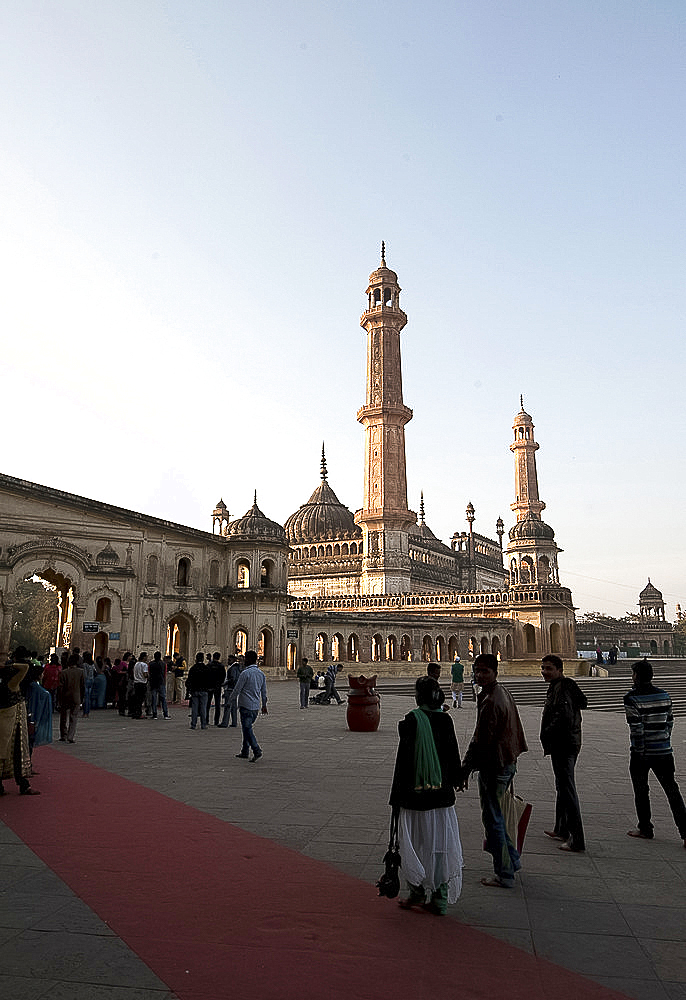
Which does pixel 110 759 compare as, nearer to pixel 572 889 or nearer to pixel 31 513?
pixel 572 889

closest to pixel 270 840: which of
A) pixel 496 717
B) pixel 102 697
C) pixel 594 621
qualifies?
pixel 496 717

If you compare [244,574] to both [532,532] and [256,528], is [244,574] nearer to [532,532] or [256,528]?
[256,528]

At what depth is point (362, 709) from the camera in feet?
47.5

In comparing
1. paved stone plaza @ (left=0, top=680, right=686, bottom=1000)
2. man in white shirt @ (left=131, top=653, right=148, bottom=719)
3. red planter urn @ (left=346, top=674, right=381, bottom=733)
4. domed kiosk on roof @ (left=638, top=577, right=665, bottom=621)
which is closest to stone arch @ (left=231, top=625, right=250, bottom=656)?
man in white shirt @ (left=131, top=653, right=148, bottom=719)

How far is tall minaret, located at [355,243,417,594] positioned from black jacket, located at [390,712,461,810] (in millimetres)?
46106

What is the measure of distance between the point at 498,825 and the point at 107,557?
26.6m

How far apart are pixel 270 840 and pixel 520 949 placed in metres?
2.86

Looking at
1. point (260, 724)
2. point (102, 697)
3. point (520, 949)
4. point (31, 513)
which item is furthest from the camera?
point (31, 513)

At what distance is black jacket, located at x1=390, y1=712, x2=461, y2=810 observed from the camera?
4.80m

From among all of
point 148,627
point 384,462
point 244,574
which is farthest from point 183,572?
point 384,462

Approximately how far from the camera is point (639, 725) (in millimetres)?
6664

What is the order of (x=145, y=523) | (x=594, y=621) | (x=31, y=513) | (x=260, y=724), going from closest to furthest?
(x=260, y=724) < (x=31, y=513) < (x=145, y=523) < (x=594, y=621)

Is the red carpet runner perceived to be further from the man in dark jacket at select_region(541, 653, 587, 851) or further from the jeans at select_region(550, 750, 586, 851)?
the man in dark jacket at select_region(541, 653, 587, 851)

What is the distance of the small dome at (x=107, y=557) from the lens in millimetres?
29344
